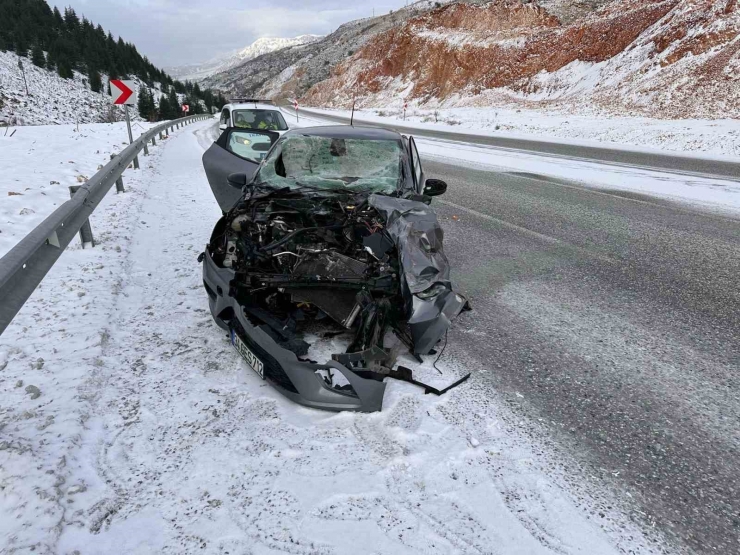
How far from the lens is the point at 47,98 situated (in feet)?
226

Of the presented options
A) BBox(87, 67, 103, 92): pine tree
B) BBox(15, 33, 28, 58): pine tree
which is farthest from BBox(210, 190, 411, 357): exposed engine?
BBox(15, 33, 28, 58): pine tree

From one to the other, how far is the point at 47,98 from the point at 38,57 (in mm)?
17112

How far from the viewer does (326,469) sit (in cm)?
229

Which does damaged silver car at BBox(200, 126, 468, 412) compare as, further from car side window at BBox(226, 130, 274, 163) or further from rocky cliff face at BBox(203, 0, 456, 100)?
rocky cliff face at BBox(203, 0, 456, 100)

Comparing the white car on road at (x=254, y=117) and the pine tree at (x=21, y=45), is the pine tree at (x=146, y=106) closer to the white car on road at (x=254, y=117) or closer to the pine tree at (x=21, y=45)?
the pine tree at (x=21, y=45)

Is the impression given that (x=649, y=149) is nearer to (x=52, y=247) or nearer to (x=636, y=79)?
(x=636, y=79)

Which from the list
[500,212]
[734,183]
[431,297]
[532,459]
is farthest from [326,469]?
[734,183]

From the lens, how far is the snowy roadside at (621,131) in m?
16.1

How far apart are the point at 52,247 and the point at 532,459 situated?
13.0 ft

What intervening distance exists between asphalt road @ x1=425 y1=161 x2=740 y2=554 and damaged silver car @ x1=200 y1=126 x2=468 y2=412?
25.9 inches

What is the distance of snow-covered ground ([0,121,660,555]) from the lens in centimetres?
192

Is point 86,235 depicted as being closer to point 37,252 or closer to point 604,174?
point 37,252

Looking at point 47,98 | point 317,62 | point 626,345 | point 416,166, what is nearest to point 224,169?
point 416,166

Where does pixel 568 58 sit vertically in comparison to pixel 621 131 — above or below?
above
